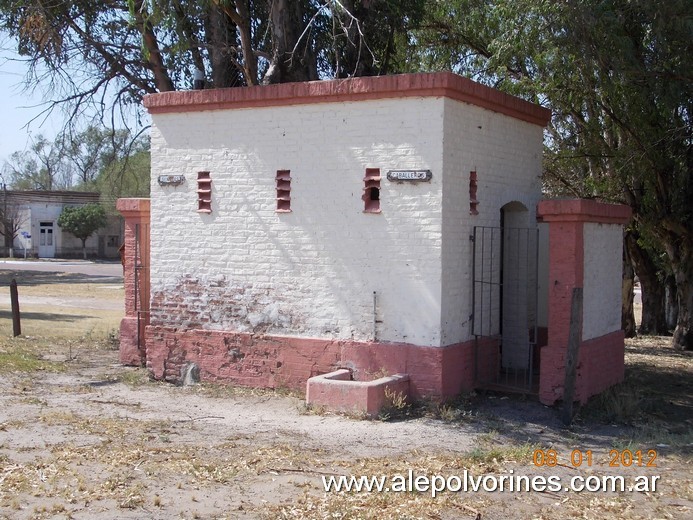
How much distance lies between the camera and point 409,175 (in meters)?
9.95

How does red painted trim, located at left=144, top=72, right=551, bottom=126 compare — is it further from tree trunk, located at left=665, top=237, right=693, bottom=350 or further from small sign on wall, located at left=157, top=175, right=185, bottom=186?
tree trunk, located at left=665, top=237, right=693, bottom=350

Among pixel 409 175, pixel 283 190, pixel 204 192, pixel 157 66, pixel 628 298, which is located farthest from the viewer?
pixel 628 298

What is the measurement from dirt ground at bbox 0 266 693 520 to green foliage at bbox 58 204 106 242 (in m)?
44.9

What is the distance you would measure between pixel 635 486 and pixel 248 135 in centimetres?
670

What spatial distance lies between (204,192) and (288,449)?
15.3 ft

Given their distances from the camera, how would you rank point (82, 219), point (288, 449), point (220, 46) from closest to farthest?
point (288, 449), point (220, 46), point (82, 219)

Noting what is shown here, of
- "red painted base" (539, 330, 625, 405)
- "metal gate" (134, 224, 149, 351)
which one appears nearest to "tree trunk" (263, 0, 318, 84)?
"metal gate" (134, 224, 149, 351)

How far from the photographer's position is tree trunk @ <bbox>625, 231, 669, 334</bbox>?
19656mm

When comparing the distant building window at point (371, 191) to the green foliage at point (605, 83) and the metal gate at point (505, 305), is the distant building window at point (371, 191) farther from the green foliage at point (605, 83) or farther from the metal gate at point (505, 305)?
the green foliage at point (605, 83)

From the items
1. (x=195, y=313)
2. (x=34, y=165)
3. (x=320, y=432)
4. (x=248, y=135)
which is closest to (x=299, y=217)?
(x=248, y=135)

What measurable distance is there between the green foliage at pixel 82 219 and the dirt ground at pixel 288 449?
4489cm

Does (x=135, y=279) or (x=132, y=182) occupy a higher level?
(x=132, y=182)

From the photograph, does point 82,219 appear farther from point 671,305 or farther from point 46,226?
point 671,305
